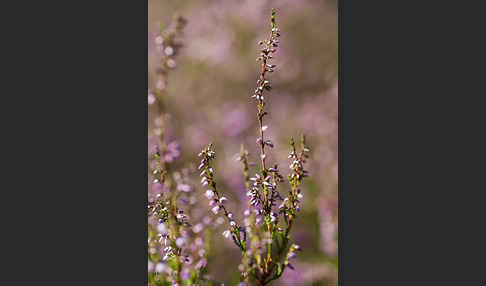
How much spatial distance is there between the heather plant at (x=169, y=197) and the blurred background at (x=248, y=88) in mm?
2945

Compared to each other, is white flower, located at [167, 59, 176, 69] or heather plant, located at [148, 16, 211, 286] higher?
white flower, located at [167, 59, 176, 69]

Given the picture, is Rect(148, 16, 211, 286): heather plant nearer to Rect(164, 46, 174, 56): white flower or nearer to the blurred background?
Rect(164, 46, 174, 56): white flower

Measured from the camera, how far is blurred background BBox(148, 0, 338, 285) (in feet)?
17.8

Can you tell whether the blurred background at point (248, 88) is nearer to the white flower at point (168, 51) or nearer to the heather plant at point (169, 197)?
the heather plant at point (169, 197)

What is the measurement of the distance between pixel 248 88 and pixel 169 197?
4998 millimetres

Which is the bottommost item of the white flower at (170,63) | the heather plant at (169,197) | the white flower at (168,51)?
the heather plant at (169,197)

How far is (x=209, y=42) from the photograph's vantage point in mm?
6969

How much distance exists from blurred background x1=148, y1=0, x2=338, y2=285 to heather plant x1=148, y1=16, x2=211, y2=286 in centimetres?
294

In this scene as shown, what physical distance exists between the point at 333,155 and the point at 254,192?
3492 mm

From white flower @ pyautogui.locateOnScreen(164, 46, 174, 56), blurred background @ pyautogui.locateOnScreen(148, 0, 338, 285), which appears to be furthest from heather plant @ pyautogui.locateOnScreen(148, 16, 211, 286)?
blurred background @ pyautogui.locateOnScreen(148, 0, 338, 285)

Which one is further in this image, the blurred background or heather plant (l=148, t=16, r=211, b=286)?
the blurred background

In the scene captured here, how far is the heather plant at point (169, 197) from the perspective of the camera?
1784mm

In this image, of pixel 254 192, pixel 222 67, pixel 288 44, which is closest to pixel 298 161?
pixel 254 192

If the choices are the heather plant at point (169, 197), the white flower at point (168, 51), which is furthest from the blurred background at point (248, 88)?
the white flower at point (168, 51)
